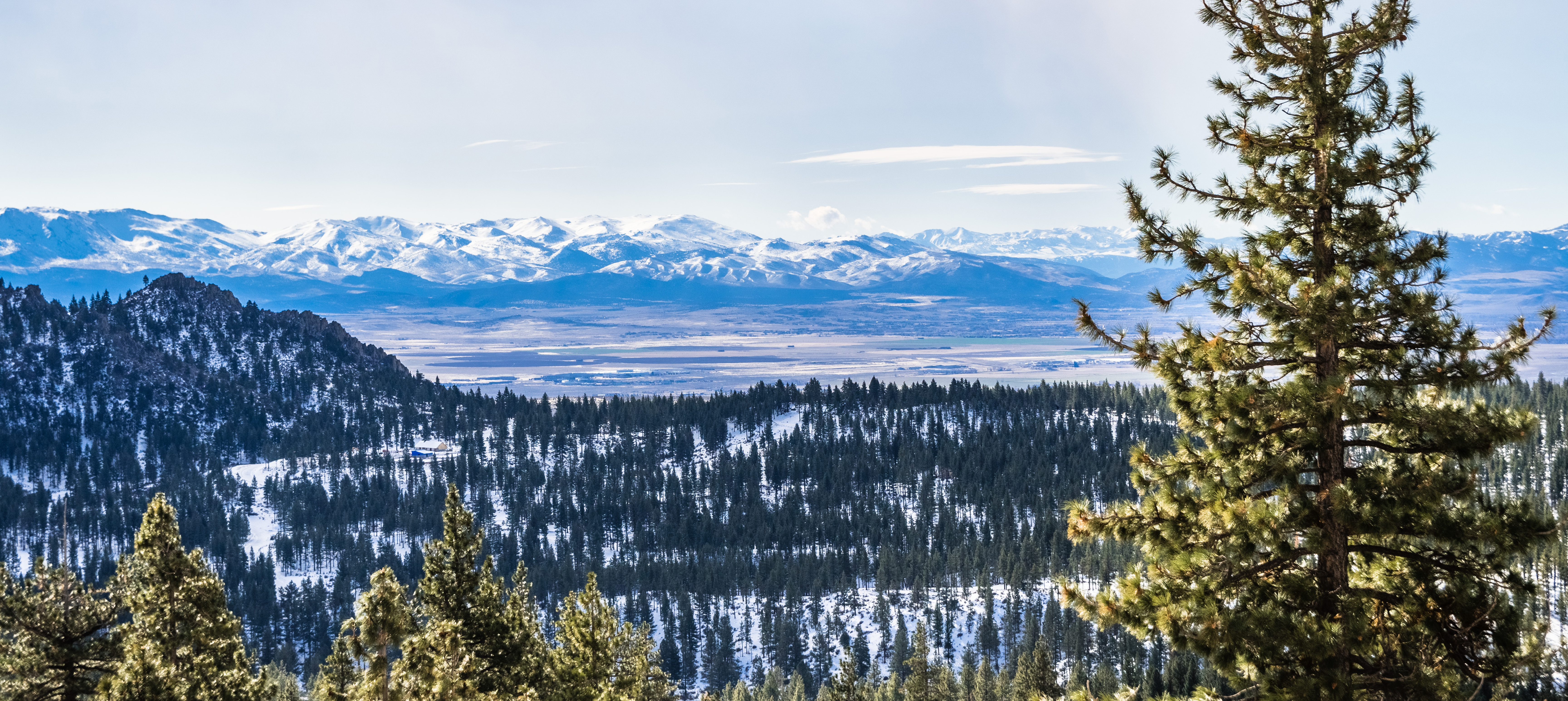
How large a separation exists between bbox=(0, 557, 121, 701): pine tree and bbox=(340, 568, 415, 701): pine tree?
7.14 meters

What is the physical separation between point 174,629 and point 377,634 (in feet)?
22.9

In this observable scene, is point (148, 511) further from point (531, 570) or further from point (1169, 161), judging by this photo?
point (531, 570)

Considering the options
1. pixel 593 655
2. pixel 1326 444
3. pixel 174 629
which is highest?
pixel 1326 444

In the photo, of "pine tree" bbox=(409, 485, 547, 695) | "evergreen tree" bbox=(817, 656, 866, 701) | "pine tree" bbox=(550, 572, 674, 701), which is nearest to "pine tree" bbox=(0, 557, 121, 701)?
"pine tree" bbox=(409, 485, 547, 695)

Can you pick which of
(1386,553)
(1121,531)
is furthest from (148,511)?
(1386,553)

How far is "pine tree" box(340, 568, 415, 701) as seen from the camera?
20.0m

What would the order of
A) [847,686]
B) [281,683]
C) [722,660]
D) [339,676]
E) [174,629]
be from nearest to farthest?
[174,629] < [339,676] < [847,686] < [281,683] < [722,660]

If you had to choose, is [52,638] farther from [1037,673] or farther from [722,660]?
[722,660]

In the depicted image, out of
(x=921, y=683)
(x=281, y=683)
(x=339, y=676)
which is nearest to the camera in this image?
(x=339, y=676)

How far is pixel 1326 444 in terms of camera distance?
14.6 metres

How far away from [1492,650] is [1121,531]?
16.4ft

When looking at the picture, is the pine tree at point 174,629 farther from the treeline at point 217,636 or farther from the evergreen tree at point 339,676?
the evergreen tree at point 339,676

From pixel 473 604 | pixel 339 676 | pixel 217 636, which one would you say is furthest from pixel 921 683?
pixel 217 636

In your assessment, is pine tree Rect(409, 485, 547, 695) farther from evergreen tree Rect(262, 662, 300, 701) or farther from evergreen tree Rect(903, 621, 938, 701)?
evergreen tree Rect(903, 621, 938, 701)
